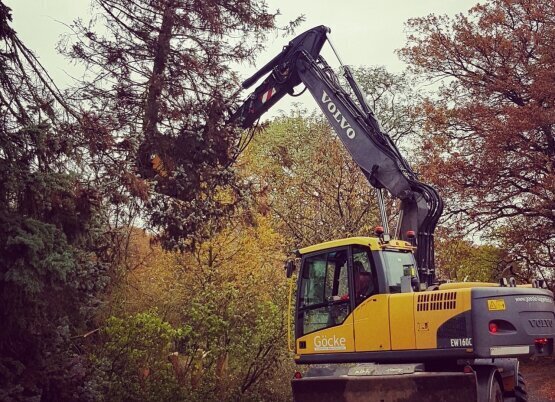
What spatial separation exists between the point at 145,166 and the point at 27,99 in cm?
290

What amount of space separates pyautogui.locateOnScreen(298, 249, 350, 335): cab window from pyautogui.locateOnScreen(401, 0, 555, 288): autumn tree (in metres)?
9.99

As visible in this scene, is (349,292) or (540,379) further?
(540,379)

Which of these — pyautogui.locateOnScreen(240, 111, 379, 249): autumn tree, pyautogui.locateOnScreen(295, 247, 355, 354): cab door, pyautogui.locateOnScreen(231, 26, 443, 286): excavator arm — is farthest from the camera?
pyautogui.locateOnScreen(240, 111, 379, 249): autumn tree

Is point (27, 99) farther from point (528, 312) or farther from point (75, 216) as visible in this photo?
point (528, 312)

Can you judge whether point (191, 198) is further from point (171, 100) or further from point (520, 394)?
point (520, 394)

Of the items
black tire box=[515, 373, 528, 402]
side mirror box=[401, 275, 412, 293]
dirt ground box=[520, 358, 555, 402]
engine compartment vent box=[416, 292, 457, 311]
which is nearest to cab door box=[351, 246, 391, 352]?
side mirror box=[401, 275, 412, 293]

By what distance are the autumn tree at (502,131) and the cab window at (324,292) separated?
9.99 m

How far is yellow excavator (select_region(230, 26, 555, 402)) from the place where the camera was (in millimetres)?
8688

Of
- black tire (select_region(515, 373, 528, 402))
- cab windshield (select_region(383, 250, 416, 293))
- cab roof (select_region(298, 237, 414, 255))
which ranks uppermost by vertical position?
cab roof (select_region(298, 237, 414, 255))

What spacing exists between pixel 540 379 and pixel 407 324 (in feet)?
A: 41.8

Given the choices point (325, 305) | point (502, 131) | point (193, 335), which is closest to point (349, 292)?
point (325, 305)

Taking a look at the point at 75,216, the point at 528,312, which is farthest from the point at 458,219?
the point at 75,216

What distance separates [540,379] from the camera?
19.8 metres

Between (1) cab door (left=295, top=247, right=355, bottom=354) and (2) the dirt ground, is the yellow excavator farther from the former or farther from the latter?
(2) the dirt ground
